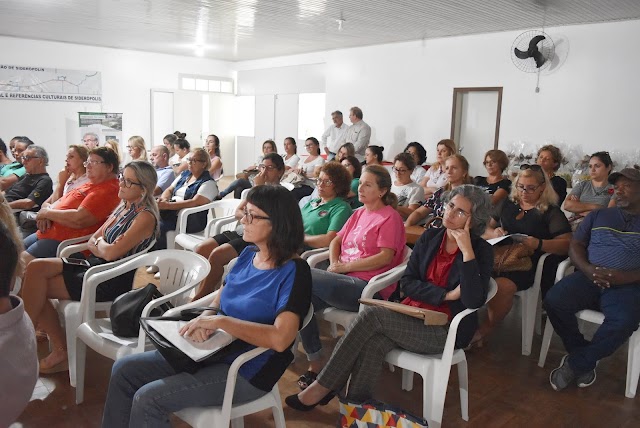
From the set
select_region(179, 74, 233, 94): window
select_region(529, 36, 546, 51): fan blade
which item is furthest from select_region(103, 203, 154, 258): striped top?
select_region(179, 74, 233, 94): window

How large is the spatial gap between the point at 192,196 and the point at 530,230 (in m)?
2.81

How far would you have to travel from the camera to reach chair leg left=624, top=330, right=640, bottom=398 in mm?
2764

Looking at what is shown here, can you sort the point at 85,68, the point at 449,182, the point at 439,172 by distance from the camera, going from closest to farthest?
1. the point at 449,182
2. the point at 439,172
3. the point at 85,68

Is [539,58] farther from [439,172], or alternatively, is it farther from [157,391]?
[157,391]

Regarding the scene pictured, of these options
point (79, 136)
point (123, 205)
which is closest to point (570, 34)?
point (123, 205)

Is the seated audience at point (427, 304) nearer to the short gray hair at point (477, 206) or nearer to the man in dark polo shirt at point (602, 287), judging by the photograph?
the short gray hair at point (477, 206)

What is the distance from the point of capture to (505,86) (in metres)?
7.00

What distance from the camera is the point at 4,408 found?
1256 mm

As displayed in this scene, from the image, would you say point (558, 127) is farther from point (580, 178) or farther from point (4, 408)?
point (4, 408)

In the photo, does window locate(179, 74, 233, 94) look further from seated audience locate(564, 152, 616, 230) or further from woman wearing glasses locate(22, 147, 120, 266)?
seated audience locate(564, 152, 616, 230)

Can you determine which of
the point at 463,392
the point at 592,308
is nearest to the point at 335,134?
the point at 592,308

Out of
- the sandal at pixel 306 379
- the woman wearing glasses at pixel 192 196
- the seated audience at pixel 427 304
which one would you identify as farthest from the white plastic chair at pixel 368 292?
the woman wearing glasses at pixel 192 196

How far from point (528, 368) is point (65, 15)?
690 cm

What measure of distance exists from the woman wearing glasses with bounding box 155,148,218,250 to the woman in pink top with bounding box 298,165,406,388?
5.88 feet
